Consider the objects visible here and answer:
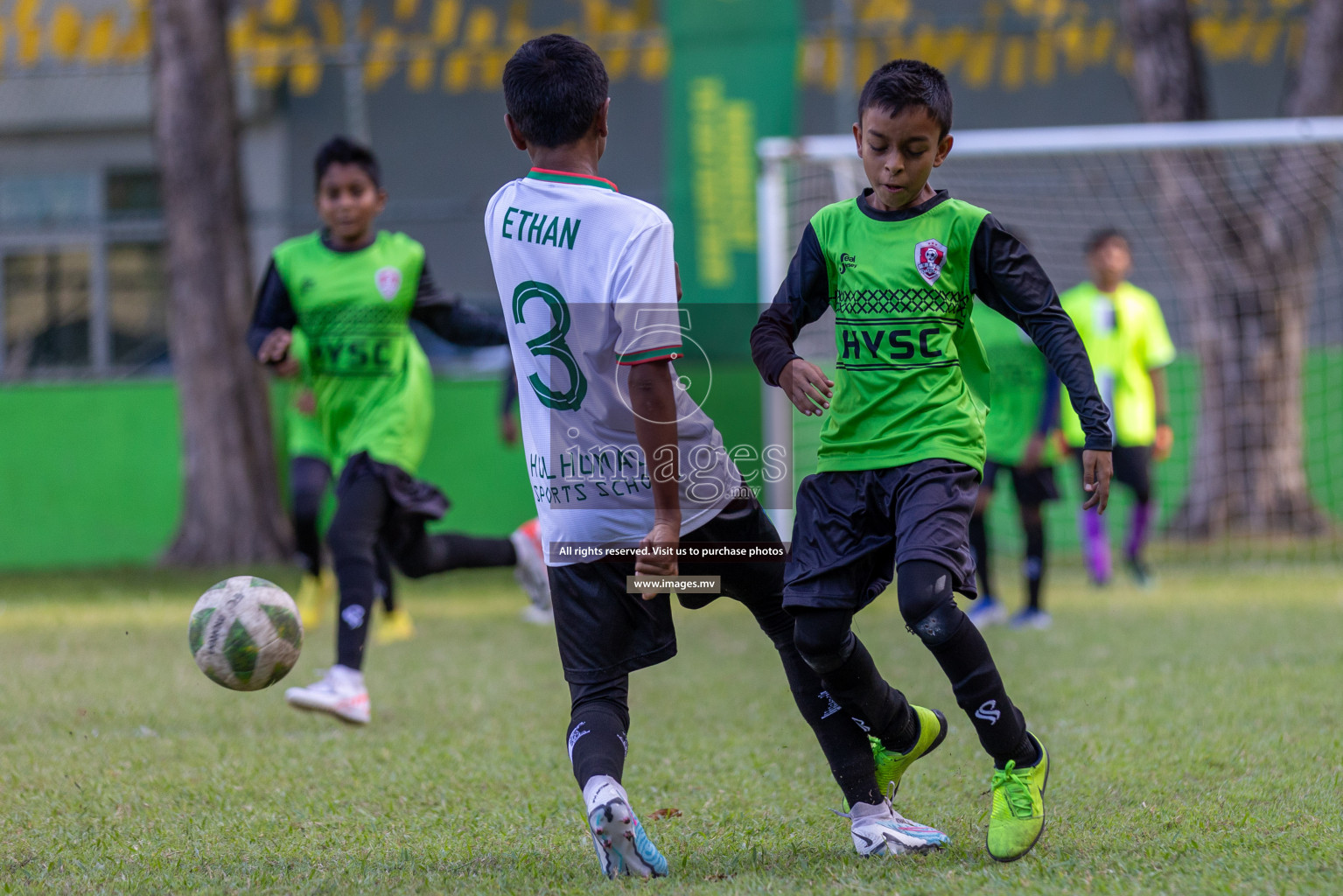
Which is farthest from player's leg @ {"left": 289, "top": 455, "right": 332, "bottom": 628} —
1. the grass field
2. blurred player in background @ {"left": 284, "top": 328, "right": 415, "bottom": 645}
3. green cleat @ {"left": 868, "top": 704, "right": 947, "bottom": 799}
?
green cleat @ {"left": 868, "top": 704, "right": 947, "bottom": 799}

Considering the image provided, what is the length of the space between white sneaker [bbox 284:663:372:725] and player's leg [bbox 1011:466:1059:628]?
3.66m

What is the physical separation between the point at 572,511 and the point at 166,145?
29.9ft

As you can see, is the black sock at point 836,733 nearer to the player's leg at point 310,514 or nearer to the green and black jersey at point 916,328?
the green and black jersey at point 916,328

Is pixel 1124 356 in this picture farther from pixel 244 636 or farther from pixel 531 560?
pixel 244 636

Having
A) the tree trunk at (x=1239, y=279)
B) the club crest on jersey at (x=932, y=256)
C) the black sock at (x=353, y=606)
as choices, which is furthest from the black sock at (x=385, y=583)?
the tree trunk at (x=1239, y=279)

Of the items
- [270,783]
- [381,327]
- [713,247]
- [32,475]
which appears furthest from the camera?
[32,475]

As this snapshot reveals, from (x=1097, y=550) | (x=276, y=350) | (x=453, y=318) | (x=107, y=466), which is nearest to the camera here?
(x=276, y=350)

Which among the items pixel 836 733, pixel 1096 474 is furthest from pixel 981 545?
pixel 1096 474

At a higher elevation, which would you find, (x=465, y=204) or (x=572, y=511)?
(x=465, y=204)

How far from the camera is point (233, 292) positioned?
36.8 ft

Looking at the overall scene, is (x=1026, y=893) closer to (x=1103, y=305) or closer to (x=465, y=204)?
(x=1103, y=305)

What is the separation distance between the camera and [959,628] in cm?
312

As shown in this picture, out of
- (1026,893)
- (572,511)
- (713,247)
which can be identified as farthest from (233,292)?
(1026,893)

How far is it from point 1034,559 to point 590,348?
4883 mm
